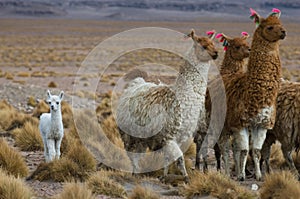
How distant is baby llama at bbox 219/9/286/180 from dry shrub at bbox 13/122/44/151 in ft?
12.3

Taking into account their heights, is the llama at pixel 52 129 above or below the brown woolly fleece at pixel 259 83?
below

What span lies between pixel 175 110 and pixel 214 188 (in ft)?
4.01

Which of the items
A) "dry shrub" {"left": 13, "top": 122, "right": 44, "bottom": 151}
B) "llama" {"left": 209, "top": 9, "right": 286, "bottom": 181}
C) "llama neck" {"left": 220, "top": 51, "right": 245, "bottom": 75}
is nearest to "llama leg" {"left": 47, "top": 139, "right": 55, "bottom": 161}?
"dry shrub" {"left": 13, "top": 122, "right": 44, "bottom": 151}

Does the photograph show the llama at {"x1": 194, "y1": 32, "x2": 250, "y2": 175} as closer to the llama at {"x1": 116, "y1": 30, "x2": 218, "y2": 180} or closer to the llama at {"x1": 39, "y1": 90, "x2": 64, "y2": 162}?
the llama at {"x1": 116, "y1": 30, "x2": 218, "y2": 180}

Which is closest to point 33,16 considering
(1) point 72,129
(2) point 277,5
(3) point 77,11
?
(3) point 77,11

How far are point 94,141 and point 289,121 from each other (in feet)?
11.3

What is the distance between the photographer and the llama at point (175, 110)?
22.4ft

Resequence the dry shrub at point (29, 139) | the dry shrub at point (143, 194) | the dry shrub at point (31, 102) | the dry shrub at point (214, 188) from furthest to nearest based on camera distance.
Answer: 1. the dry shrub at point (31, 102)
2. the dry shrub at point (29, 139)
3. the dry shrub at point (214, 188)
4. the dry shrub at point (143, 194)

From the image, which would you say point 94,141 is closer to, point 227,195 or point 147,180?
point 147,180

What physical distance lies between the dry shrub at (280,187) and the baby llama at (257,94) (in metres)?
0.75

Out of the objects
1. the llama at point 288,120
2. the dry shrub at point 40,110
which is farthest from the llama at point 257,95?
the dry shrub at point 40,110

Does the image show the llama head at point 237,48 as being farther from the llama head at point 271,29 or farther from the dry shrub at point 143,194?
the dry shrub at point 143,194

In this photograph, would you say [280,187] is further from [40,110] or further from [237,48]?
[40,110]

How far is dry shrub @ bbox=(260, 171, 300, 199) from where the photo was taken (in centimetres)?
567
